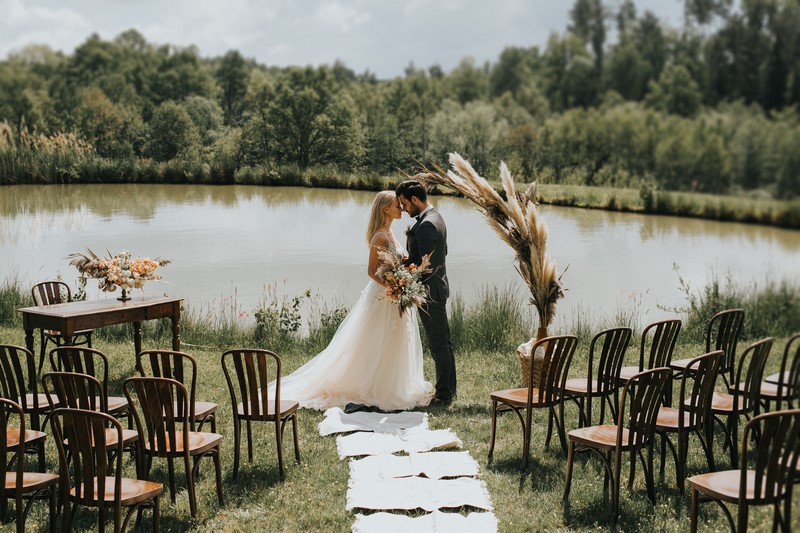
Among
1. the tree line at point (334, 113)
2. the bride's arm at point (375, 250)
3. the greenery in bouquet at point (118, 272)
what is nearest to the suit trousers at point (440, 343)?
the bride's arm at point (375, 250)

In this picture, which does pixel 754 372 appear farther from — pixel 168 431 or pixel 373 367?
pixel 168 431

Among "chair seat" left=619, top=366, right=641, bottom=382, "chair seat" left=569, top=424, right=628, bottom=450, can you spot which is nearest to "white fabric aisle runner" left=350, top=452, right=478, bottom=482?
"chair seat" left=569, top=424, right=628, bottom=450

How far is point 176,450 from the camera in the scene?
16.0 ft

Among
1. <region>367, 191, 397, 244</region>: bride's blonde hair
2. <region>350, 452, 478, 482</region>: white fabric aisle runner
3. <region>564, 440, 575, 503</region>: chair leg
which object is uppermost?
<region>367, 191, 397, 244</region>: bride's blonde hair

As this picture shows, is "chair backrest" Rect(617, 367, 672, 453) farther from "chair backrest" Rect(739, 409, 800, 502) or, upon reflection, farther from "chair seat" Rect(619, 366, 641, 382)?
"chair seat" Rect(619, 366, 641, 382)

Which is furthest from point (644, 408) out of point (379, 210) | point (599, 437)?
point (379, 210)

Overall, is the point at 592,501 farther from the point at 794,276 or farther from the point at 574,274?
the point at 574,274

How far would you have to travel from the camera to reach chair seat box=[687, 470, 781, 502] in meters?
3.90

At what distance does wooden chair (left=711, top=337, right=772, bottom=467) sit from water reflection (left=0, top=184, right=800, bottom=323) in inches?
255

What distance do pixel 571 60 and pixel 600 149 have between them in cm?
219

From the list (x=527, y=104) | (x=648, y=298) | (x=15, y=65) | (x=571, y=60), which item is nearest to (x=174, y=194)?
(x=15, y=65)

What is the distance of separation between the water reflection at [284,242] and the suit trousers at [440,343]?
4583 millimetres

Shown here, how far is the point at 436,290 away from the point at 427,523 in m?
3.14

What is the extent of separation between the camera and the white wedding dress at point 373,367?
303 inches
